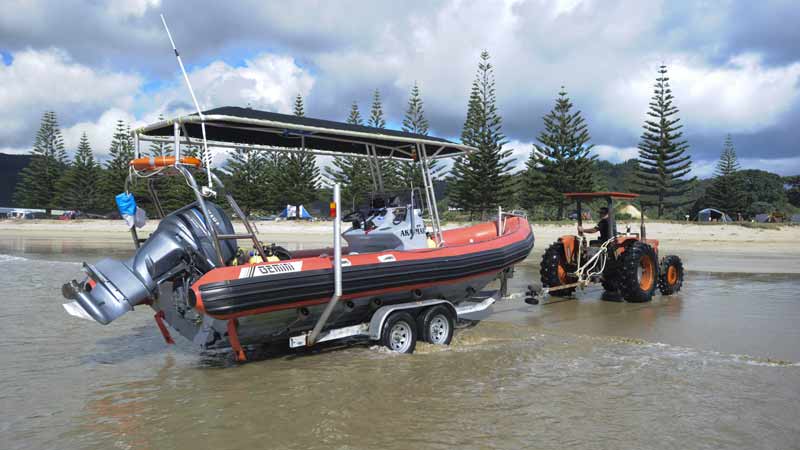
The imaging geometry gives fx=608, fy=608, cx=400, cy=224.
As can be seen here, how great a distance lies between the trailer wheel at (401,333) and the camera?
6.16 meters

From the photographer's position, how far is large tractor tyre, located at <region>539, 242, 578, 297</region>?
9.77 metres

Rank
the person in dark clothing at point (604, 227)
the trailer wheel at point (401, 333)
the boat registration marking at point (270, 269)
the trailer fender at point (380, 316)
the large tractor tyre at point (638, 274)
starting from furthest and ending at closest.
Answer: the person in dark clothing at point (604, 227) < the large tractor tyre at point (638, 274) < the trailer wheel at point (401, 333) < the trailer fender at point (380, 316) < the boat registration marking at point (270, 269)

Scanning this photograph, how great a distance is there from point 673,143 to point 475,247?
32109 mm

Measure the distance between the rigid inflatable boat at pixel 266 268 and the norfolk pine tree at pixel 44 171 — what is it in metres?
52.6

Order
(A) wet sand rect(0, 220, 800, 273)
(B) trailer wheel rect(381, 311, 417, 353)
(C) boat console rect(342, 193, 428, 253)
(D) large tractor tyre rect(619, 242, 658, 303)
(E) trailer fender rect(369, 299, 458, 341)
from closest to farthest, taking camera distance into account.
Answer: (E) trailer fender rect(369, 299, 458, 341)
(B) trailer wheel rect(381, 311, 417, 353)
(C) boat console rect(342, 193, 428, 253)
(D) large tractor tyre rect(619, 242, 658, 303)
(A) wet sand rect(0, 220, 800, 273)

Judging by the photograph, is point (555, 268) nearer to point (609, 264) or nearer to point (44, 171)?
point (609, 264)

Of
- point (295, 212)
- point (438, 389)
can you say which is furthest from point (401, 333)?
point (295, 212)

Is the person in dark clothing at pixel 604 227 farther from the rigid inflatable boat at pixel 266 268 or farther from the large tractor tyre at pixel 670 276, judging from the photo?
the rigid inflatable boat at pixel 266 268

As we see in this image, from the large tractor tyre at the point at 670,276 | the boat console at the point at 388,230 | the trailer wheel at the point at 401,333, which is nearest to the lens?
the trailer wheel at the point at 401,333

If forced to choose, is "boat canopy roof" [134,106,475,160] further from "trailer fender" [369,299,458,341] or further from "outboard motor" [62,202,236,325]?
"trailer fender" [369,299,458,341]

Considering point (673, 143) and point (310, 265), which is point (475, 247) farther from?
point (673, 143)

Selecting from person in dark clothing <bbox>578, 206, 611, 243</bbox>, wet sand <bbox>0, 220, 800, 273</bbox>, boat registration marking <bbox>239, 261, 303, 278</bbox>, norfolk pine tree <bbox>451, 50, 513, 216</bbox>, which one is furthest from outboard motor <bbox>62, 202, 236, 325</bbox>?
norfolk pine tree <bbox>451, 50, 513, 216</bbox>

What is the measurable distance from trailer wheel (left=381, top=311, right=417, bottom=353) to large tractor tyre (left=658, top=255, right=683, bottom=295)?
18.7 ft

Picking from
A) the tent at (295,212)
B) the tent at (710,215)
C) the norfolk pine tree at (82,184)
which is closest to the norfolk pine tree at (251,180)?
the tent at (295,212)
